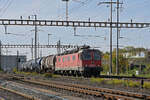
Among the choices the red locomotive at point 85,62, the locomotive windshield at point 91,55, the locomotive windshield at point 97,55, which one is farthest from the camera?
the locomotive windshield at point 97,55

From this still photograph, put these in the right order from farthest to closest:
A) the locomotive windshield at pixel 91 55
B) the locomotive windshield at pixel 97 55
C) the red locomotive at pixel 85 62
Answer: the locomotive windshield at pixel 97 55 < the locomotive windshield at pixel 91 55 < the red locomotive at pixel 85 62

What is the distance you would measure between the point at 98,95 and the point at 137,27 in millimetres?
23276

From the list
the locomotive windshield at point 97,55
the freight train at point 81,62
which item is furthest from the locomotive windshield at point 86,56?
the locomotive windshield at point 97,55

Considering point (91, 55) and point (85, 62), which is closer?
point (85, 62)

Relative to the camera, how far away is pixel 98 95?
52.1 feet

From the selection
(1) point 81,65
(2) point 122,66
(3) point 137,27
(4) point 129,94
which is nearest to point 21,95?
(4) point 129,94

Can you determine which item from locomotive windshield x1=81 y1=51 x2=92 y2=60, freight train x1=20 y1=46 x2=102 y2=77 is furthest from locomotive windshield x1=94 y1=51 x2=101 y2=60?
locomotive windshield x1=81 y1=51 x2=92 y2=60

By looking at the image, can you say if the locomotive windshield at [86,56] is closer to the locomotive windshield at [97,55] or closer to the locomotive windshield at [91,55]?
the locomotive windshield at [91,55]

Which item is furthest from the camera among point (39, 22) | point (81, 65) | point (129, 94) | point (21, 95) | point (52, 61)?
point (52, 61)

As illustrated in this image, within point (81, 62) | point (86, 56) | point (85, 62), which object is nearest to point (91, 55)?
point (86, 56)

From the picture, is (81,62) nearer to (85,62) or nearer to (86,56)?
(85,62)

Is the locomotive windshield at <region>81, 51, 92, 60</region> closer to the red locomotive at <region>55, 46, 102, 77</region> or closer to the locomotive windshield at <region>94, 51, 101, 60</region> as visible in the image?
the red locomotive at <region>55, 46, 102, 77</region>

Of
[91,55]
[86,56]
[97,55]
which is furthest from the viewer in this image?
[97,55]

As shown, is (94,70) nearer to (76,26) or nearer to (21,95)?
(76,26)
